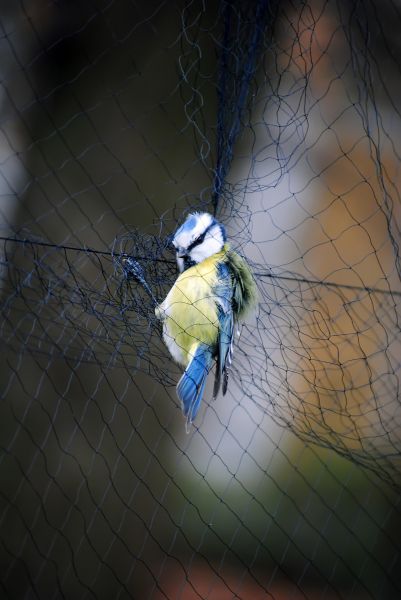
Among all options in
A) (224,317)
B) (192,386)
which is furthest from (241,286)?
(192,386)

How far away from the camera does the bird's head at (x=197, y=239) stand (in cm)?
125

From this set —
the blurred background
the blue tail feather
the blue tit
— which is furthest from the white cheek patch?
the blurred background

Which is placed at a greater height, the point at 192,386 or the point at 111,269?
the point at 111,269

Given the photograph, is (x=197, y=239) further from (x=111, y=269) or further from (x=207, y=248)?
(x=111, y=269)

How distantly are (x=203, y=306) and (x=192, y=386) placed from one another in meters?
0.15

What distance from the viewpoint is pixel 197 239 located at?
127cm

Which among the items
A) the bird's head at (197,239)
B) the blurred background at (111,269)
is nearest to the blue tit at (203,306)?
the bird's head at (197,239)

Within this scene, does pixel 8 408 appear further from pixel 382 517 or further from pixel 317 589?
pixel 382 517

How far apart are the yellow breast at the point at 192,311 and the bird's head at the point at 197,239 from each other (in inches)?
0.7

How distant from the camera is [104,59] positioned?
200 cm

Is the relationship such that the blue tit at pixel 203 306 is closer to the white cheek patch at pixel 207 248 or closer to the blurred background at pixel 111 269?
the white cheek patch at pixel 207 248

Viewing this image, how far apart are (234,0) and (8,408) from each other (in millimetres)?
1231

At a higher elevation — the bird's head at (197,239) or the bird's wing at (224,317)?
the bird's head at (197,239)

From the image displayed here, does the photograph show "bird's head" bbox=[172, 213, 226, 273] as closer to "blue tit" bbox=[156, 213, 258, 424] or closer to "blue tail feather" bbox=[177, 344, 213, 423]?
"blue tit" bbox=[156, 213, 258, 424]
